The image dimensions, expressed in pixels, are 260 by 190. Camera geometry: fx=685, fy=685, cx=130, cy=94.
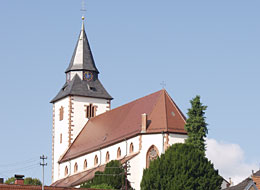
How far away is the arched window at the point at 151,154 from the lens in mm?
63125

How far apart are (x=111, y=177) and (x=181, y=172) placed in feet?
22.8

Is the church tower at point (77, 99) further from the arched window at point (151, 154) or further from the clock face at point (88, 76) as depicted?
the arched window at point (151, 154)

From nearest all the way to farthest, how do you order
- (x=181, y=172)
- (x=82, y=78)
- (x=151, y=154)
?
1. (x=181, y=172)
2. (x=151, y=154)
3. (x=82, y=78)

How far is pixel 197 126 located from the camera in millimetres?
61719

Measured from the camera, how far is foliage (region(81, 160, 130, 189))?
196ft

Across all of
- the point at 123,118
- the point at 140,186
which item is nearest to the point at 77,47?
the point at 123,118

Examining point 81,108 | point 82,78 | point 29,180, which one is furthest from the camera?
point 29,180

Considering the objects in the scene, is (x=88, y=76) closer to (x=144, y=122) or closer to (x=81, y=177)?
(x=81, y=177)

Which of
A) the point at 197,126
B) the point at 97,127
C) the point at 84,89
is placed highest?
the point at 84,89

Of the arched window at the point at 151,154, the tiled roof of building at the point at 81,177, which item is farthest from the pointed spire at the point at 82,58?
the arched window at the point at 151,154

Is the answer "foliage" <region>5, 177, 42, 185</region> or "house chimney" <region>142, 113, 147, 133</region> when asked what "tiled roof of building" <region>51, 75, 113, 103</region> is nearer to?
"house chimney" <region>142, 113, 147, 133</region>

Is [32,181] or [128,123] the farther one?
[32,181]

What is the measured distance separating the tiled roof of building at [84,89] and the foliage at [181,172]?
24.2 metres

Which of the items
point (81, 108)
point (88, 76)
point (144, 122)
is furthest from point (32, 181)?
point (144, 122)
